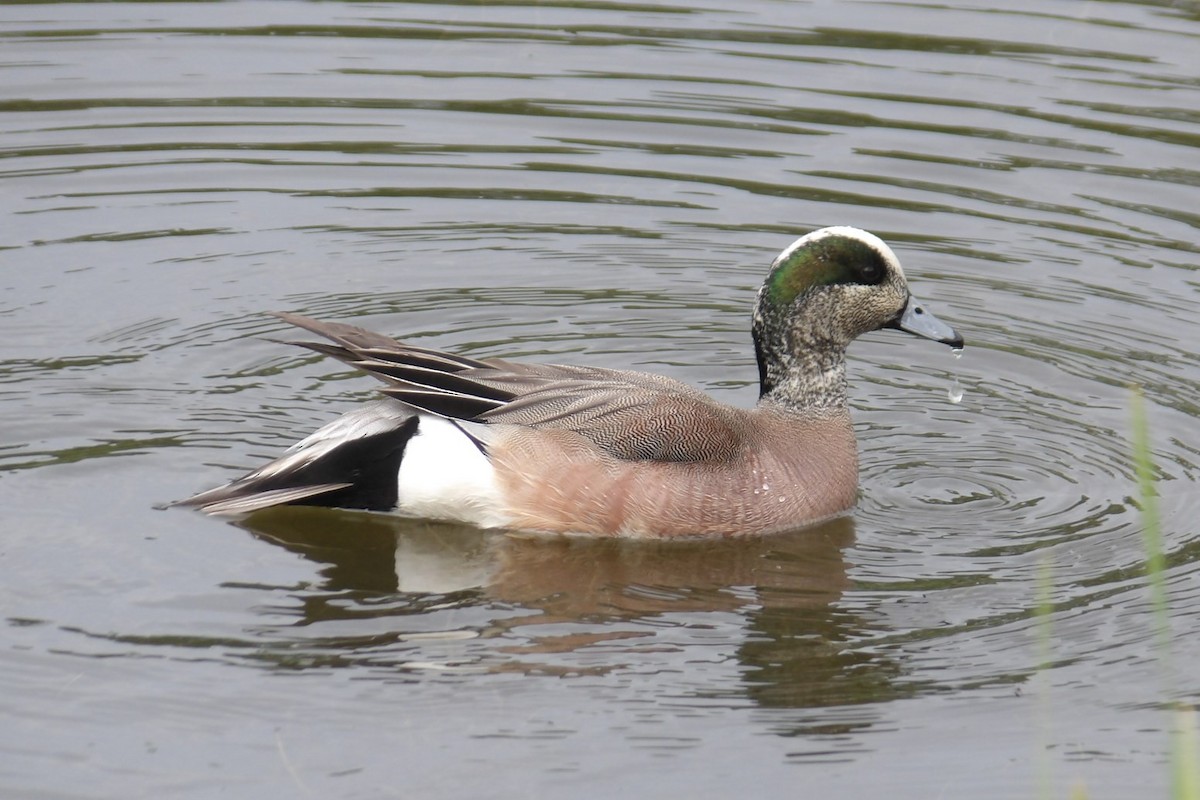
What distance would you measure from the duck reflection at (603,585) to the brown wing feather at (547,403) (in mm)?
377

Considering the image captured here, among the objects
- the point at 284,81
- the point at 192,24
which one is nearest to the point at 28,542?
the point at 284,81

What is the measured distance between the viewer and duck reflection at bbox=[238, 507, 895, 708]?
5934 mm

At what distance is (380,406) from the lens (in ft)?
23.6

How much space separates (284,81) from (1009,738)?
7.43 m

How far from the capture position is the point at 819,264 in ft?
23.9

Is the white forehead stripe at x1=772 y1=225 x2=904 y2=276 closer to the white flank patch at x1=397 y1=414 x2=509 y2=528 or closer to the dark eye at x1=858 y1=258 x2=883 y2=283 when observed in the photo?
the dark eye at x1=858 y1=258 x2=883 y2=283

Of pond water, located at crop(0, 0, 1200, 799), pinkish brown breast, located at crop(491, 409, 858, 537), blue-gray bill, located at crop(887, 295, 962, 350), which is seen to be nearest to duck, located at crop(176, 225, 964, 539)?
pinkish brown breast, located at crop(491, 409, 858, 537)

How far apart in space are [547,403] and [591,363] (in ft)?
4.85

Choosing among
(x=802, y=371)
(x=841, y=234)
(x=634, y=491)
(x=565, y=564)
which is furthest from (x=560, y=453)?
(x=841, y=234)

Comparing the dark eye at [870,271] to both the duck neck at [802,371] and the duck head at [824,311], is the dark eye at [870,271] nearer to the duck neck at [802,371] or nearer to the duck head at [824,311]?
the duck head at [824,311]

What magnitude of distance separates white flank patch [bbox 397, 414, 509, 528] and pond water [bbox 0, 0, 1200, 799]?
0.09 meters

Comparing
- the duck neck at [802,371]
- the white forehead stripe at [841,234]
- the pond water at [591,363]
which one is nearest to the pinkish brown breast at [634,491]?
the pond water at [591,363]

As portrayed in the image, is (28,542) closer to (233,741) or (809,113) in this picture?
(233,741)

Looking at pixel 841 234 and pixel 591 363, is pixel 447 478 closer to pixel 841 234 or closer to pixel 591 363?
pixel 591 363
